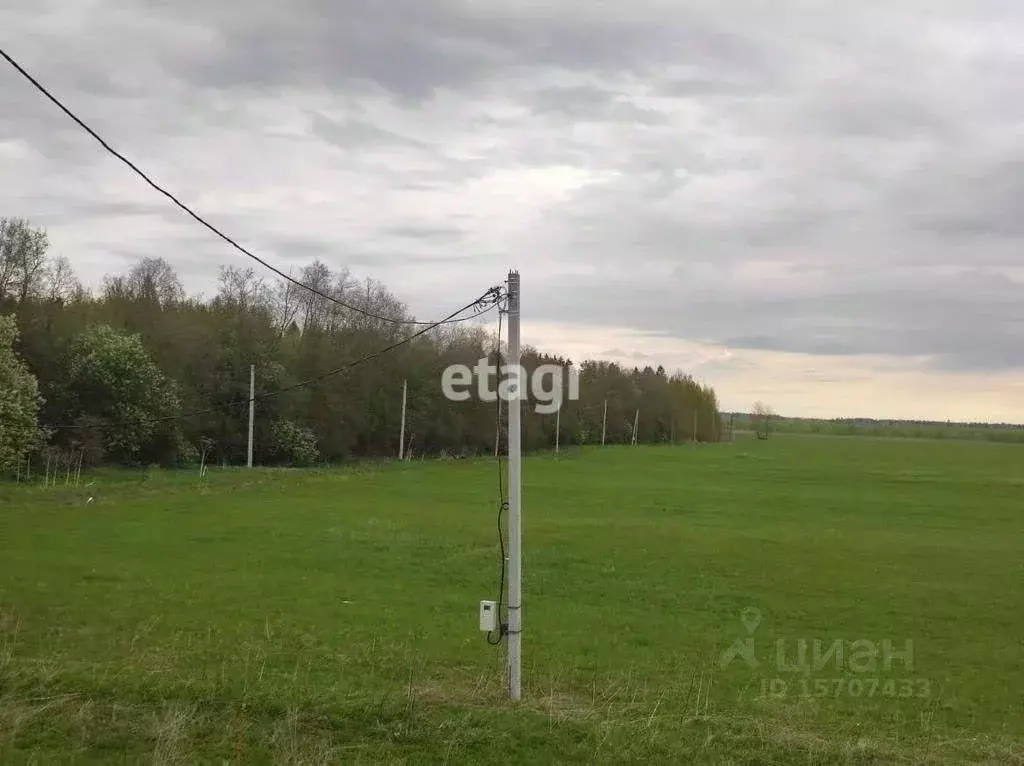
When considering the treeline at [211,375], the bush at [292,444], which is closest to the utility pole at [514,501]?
the treeline at [211,375]

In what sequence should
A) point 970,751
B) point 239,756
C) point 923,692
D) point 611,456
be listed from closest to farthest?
point 239,756, point 970,751, point 923,692, point 611,456

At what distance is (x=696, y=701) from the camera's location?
9273 millimetres

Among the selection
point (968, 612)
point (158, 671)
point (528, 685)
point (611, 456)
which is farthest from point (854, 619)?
point (611, 456)

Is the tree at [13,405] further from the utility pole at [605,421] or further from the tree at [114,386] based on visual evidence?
the utility pole at [605,421]

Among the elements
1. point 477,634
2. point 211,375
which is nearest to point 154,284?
point 211,375

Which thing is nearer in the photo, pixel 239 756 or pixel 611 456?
pixel 239 756

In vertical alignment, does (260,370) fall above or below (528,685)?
above

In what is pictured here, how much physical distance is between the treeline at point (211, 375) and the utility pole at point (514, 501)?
10399 mm

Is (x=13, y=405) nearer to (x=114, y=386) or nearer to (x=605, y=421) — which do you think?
(x=114, y=386)

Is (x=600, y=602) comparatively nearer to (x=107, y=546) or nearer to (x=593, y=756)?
(x=593, y=756)

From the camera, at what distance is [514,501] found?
873 centimetres

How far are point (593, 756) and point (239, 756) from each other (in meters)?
2.73

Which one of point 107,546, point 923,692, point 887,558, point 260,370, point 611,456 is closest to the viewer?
point 923,692

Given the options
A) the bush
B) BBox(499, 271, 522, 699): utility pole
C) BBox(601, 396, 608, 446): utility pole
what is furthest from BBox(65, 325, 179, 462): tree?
BBox(601, 396, 608, 446): utility pole
